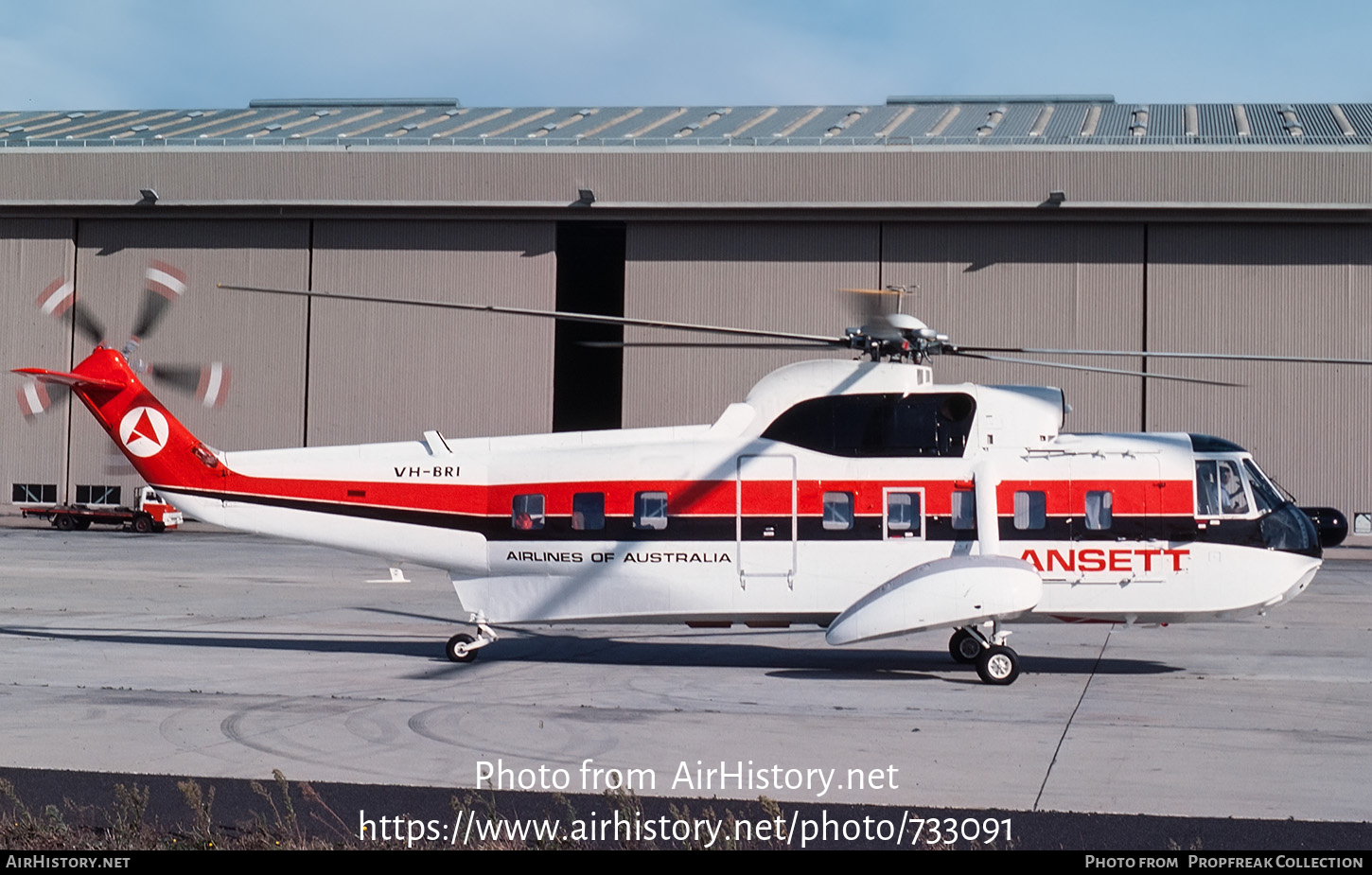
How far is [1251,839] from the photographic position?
7.67m

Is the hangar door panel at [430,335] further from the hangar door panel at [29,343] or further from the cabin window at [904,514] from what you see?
the cabin window at [904,514]

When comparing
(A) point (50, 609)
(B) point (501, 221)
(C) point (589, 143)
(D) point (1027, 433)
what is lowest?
(A) point (50, 609)

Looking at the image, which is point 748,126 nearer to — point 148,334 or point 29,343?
point 29,343

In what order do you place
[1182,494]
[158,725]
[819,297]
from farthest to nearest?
[819,297]
[1182,494]
[158,725]

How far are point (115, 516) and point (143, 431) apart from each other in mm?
29644

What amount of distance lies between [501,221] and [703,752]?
3258 centimetres

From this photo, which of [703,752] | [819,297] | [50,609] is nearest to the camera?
[703,752]

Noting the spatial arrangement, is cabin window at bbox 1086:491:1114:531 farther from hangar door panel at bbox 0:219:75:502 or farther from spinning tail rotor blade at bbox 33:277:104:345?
hangar door panel at bbox 0:219:75:502

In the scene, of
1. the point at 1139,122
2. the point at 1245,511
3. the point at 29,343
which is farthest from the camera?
the point at 29,343

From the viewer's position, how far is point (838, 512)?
14227 mm

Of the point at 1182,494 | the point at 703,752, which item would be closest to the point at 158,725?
the point at 703,752

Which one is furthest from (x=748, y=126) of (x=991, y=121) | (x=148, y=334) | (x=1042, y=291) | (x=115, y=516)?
(x=148, y=334)

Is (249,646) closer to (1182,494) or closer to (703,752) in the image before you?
(703,752)

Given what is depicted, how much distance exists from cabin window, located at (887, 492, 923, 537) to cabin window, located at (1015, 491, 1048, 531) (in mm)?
1055
